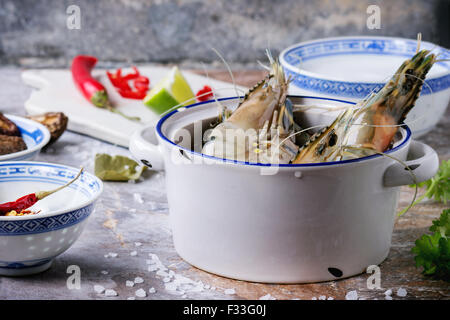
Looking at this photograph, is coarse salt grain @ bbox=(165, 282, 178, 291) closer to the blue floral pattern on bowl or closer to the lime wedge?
the blue floral pattern on bowl

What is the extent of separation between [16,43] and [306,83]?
1.45 meters

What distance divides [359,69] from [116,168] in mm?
667

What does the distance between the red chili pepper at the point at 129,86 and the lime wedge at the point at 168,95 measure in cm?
10

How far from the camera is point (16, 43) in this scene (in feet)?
8.61

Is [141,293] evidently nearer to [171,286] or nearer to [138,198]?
[171,286]

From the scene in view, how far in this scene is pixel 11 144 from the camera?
1455mm

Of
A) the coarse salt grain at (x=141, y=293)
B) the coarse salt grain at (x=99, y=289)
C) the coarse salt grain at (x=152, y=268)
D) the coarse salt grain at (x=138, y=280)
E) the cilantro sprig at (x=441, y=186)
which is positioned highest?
the cilantro sprig at (x=441, y=186)

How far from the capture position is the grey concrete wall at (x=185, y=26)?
2.57 meters

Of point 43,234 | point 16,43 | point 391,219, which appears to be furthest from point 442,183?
point 16,43

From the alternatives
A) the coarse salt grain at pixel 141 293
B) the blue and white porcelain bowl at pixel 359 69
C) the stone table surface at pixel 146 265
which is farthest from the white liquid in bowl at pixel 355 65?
the coarse salt grain at pixel 141 293

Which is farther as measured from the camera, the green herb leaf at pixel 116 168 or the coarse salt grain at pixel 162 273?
the green herb leaf at pixel 116 168

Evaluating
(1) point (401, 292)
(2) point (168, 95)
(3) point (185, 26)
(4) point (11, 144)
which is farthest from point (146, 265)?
(3) point (185, 26)

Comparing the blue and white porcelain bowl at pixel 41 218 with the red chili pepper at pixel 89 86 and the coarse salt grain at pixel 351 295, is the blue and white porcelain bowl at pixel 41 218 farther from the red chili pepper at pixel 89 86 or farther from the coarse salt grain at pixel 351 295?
the red chili pepper at pixel 89 86

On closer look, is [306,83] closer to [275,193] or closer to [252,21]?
[275,193]
